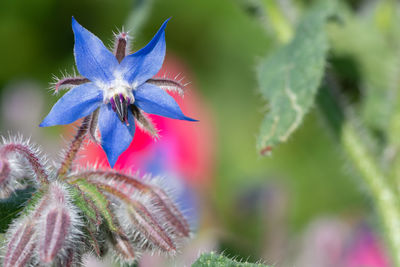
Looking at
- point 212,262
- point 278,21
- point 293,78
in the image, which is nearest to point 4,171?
point 212,262

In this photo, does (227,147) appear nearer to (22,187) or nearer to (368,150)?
(368,150)

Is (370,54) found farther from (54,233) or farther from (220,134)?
(220,134)

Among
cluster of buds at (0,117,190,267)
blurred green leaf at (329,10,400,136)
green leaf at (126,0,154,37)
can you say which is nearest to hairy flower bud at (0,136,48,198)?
cluster of buds at (0,117,190,267)

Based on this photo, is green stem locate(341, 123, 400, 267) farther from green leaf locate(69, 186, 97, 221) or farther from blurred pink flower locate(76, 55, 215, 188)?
green leaf locate(69, 186, 97, 221)

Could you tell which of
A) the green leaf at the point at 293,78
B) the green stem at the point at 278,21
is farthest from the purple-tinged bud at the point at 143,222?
the green stem at the point at 278,21

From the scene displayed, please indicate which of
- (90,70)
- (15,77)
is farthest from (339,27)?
(15,77)

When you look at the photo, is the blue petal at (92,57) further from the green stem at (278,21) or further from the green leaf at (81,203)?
the green stem at (278,21)
